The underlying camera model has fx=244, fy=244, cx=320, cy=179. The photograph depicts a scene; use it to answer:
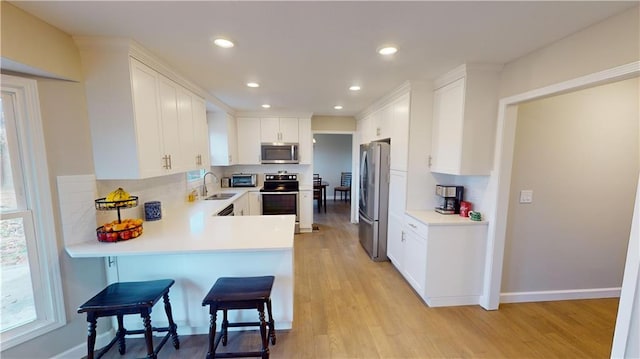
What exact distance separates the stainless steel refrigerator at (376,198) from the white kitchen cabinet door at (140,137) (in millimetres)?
2627

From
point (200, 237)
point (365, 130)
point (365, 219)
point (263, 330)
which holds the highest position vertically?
point (365, 130)

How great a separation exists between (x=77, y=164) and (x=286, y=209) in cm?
308

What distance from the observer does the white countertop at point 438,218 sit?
7.87 feet

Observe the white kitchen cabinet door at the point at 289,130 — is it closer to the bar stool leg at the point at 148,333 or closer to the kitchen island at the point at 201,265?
the kitchen island at the point at 201,265

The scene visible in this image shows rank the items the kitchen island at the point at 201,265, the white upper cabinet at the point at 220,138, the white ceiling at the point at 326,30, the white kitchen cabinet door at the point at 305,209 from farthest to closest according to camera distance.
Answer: the white kitchen cabinet door at the point at 305,209, the white upper cabinet at the point at 220,138, the kitchen island at the point at 201,265, the white ceiling at the point at 326,30

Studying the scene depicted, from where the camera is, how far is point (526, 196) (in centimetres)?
241

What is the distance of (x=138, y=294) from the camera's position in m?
1.65

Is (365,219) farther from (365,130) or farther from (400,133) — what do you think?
(365,130)

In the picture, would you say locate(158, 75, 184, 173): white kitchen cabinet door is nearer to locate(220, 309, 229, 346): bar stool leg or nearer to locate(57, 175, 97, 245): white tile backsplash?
locate(57, 175, 97, 245): white tile backsplash

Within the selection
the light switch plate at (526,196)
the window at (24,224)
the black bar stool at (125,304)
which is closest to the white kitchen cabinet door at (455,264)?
the light switch plate at (526,196)

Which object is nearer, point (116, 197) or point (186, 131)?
point (116, 197)

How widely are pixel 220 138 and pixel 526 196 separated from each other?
4.16 meters

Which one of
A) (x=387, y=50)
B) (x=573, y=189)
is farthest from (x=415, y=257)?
(x=387, y=50)

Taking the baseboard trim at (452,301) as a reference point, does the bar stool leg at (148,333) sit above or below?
above
